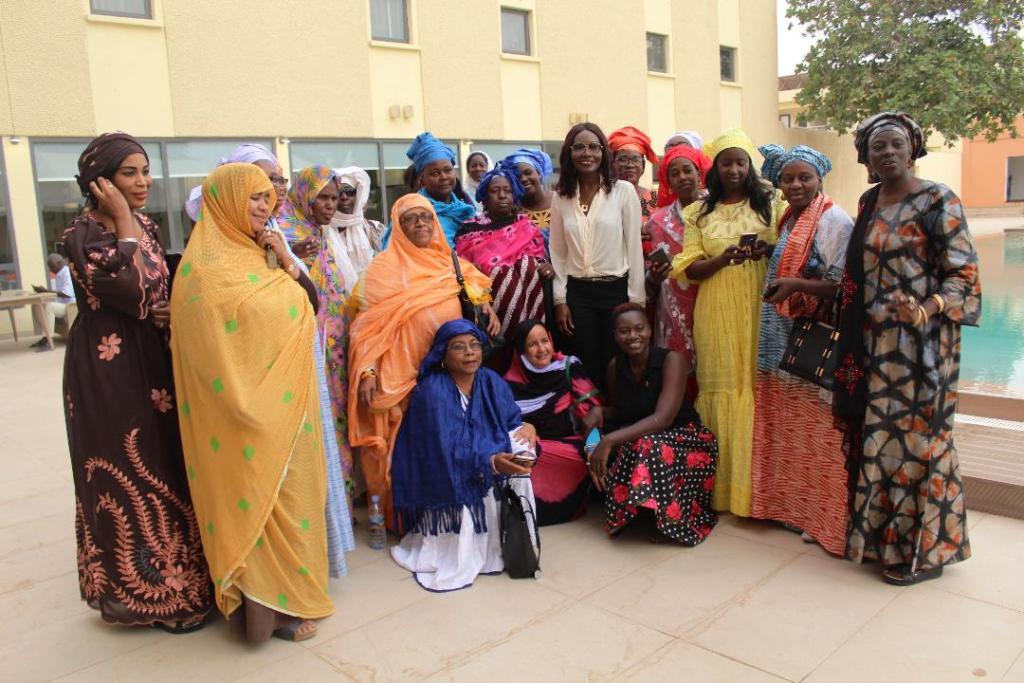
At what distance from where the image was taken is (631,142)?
5129 millimetres

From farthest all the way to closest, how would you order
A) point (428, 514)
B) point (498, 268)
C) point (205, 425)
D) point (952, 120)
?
1. point (952, 120)
2. point (498, 268)
3. point (428, 514)
4. point (205, 425)

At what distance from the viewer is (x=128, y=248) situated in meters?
2.91

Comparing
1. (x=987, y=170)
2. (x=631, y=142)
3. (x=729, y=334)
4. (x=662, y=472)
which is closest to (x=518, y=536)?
(x=662, y=472)

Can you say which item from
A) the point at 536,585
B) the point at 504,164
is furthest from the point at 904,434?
the point at 504,164

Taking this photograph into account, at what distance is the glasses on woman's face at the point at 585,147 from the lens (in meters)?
4.21

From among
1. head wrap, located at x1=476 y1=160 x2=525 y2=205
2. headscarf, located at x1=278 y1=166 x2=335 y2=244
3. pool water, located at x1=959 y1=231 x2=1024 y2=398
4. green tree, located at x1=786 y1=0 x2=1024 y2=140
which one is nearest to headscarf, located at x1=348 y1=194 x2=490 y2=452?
headscarf, located at x1=278 y1=166 x2=335 y2=244

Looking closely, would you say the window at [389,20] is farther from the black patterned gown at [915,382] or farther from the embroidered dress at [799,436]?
the black patterned gown at [915,382]

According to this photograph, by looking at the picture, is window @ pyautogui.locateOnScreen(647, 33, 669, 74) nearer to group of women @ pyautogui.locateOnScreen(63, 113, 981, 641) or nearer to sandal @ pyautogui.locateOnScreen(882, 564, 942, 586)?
group of women @ pyautogui.locateOnScreen(63, 113, 981, 641)

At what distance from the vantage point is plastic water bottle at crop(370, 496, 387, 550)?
397 cm

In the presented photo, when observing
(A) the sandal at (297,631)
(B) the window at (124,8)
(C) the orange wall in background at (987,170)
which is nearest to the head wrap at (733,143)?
(A) the sandal at (297,631)

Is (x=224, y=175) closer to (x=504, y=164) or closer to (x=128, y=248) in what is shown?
(x=128, y=248)

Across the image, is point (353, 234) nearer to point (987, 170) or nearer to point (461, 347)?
point (461, 347)

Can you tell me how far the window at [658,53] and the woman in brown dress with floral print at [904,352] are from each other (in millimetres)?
16294

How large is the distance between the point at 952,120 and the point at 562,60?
31.1ft
